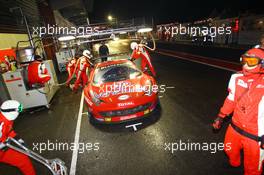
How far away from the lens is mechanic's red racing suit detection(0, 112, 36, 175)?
2.69 metres

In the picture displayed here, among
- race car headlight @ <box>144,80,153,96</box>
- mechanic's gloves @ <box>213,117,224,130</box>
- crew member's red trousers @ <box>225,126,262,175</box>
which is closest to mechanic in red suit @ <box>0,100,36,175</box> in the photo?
race car headlight @ <box>144,80,153,96</box>

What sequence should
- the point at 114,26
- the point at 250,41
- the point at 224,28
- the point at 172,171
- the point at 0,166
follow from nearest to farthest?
the point at 172,171 → the point at 0,166 → the point at 114,26 → the point at 250,41 → the point at 224,28

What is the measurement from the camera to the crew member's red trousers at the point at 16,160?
2868 millimetres

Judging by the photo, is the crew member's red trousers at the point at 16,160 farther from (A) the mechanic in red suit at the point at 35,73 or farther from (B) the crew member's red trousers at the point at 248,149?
(B) the crew member's red trousers at the point at 248,149

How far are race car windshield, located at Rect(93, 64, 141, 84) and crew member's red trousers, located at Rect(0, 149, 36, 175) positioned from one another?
2.94m

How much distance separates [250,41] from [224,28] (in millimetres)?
4286

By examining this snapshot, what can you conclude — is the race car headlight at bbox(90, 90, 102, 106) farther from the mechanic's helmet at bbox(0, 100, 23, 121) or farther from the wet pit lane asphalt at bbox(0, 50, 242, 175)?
the mechanic's helmet at bbox(0, 100, 23, 121)

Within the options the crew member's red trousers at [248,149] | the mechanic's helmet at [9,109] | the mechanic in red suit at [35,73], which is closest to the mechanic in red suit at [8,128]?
the mechanic's helmet at [9,109]

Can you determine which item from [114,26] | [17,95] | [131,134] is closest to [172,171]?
[131,134]

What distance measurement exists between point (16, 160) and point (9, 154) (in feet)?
0.51

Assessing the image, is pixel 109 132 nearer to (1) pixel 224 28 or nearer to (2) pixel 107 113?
(2) pixel 107 113

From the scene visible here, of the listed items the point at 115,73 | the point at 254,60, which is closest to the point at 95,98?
the point at 115,73

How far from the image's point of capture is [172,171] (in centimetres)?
322

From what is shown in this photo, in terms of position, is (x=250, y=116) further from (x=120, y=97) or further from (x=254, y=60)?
(x=120, y=97)
